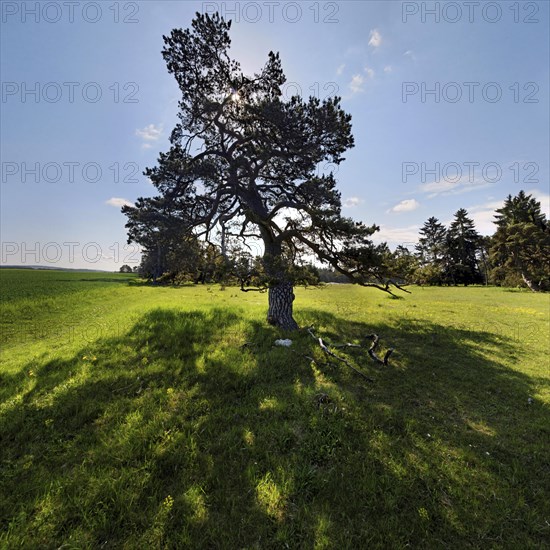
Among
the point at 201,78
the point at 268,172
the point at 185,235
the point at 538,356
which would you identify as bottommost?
the point at 538,356

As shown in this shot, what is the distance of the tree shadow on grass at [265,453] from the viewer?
3225 mm

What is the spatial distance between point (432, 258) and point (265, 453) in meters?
72.8

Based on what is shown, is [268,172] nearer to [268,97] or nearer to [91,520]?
[268,97]

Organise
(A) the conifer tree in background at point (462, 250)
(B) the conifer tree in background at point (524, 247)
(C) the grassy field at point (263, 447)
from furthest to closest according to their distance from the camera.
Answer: (A) the conifer tree in background at point (462, 250) < (B) the conifer tree in background at point (524, 247) < (C) the grassy field at point (263, 447)

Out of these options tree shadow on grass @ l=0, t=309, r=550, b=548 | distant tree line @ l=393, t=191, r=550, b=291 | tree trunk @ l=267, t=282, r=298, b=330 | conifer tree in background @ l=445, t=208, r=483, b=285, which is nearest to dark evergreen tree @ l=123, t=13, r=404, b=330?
tree trunk @ l=267, t=282, r=298, b=330

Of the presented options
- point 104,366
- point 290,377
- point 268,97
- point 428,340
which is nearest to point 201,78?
point 268,97

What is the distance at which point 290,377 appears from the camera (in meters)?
7.13

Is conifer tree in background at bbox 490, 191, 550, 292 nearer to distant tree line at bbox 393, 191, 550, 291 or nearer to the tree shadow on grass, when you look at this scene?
distant tree line at bbox 393, 191, 550, 291

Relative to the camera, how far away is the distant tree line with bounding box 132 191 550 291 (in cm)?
1018

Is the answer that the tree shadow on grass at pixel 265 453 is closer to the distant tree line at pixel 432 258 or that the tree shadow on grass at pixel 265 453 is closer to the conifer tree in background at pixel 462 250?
the distant tree line at pixel 432 258

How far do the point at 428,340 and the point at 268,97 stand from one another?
1253 centimetres

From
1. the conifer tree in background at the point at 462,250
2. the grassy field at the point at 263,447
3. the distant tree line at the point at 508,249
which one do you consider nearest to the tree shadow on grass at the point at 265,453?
the grassy field at the point at 263,447

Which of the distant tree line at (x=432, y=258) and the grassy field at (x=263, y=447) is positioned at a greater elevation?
the distant tree line at (x=432, y=258)

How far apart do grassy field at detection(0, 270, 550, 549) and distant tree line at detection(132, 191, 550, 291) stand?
3.20 meters
